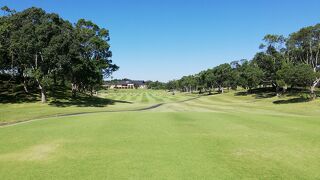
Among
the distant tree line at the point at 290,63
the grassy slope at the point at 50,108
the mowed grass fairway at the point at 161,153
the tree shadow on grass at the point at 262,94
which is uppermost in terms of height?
the distant tree line at the point at 290,63

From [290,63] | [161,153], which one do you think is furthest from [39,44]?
[290,63]

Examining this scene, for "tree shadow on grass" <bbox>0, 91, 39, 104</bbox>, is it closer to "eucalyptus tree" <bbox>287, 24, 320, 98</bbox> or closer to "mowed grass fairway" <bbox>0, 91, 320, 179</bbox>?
"mowed grass fairway" <bbox>0, 91, 320, 179</bbox>

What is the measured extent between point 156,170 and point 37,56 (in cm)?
4490

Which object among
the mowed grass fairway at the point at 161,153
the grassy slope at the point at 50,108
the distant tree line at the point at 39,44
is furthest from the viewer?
the distant tree line at the point at 39,44

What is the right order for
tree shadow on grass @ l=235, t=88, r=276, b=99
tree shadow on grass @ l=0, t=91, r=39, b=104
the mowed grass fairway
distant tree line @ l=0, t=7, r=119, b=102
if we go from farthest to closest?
tree shadow on grass @ l=235, t=88, r=276, b=99
tree shadow on grass @ l=0, t=91, r=39, b=104
distant tree line @ l=0, t=7, r=119, b=102
the mowed grass fairway

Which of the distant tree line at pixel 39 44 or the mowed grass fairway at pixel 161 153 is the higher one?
the distant tree line at pixel 39 44

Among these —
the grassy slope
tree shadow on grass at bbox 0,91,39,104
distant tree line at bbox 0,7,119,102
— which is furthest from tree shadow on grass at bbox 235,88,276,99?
tree shadow on grass at bbox 0,91,39,104

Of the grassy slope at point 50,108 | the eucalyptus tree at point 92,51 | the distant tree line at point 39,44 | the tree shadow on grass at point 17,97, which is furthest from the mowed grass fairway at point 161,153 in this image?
the eucalyptus tree at point 92,51

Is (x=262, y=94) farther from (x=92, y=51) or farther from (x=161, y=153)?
(x=161, y=153)

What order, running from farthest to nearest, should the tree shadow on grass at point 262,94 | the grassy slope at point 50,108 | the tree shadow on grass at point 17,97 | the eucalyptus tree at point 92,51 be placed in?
the tree shadow on grass at point 262,94, the eucalyptus tree at point 92,51, the tree shadow on grass at point 17,97, the grassy slope at point 50,108

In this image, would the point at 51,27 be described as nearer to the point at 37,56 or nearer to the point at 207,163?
the point at 37,56

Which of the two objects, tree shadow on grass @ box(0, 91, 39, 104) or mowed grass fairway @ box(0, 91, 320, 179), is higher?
tree shadow on grass @ box(0, 91, 39, 104)

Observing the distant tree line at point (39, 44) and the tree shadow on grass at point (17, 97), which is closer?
the distant tree line at point (39, 44)

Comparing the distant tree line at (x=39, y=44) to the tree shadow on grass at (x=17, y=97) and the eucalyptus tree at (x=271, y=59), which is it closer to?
the tree shadow on grass at (x=17, y=97)
